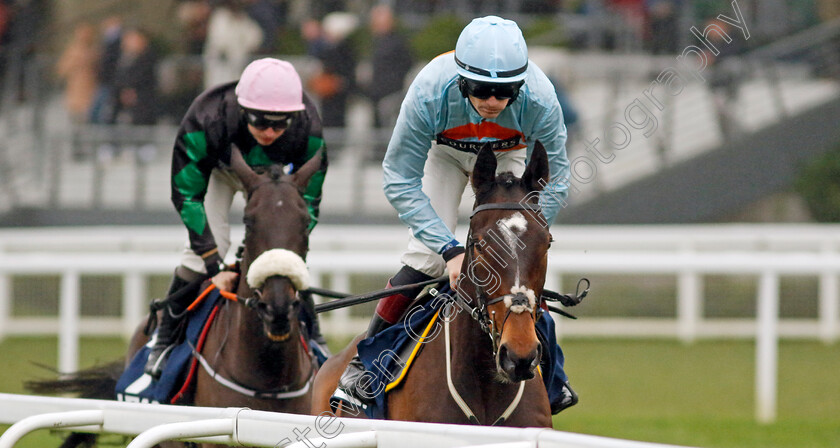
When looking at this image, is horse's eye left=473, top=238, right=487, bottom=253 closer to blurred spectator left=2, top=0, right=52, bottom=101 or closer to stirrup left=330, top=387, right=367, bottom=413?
stirrup left=330, top=387, right=367, bottom=413

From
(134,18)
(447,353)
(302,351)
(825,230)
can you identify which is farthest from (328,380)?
(134,18)

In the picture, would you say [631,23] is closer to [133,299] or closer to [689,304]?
[689,304]

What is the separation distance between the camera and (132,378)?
4902mm

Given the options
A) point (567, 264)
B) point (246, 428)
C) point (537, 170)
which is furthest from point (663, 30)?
point (246, 428)

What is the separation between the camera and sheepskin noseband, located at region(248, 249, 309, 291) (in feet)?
13.5

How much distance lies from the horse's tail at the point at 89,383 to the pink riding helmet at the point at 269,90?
5.70 ft

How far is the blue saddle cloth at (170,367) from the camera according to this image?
15.1 feet

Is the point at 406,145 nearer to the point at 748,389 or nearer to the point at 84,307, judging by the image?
the point at 748,389

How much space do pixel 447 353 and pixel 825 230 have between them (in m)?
7.89

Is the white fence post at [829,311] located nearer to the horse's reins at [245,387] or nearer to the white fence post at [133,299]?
the white fence post at [133,299]

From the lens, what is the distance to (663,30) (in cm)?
1301

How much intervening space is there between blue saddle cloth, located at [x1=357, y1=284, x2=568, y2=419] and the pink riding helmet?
124 centimetres

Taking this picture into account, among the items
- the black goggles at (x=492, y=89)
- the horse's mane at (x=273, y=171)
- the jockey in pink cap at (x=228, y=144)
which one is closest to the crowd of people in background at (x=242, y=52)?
the jockey in pink cap at (x=228, y=144)

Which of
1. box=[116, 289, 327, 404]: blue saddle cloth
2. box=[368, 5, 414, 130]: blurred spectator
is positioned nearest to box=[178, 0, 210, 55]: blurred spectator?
box=[368, 5, 414, 130]: blurred spectator
